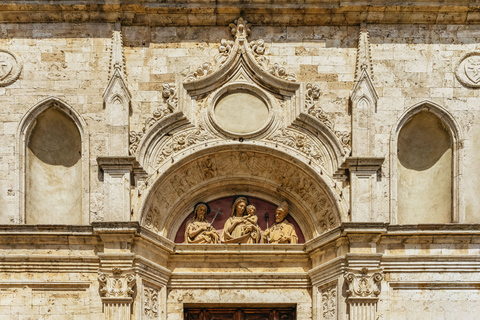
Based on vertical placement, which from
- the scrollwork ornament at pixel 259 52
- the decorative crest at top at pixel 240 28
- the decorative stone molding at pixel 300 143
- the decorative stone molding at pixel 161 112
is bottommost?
the decorative stone molding at pixel 300 143

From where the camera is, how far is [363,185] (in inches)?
773

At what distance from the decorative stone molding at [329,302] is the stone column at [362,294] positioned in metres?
0.45

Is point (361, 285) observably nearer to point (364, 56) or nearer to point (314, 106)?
point (314, 106)

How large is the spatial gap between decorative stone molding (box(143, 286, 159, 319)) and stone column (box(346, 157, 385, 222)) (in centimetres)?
369

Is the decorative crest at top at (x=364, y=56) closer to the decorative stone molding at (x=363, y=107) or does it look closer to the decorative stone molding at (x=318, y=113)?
the decorative stone molding at (x=363, y=107)

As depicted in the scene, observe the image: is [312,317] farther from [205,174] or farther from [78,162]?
[78,162]

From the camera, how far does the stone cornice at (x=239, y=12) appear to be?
66.6 feet

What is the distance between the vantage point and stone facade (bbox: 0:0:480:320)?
768 inches

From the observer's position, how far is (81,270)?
19562 millimetres

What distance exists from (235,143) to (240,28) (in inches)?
83.1

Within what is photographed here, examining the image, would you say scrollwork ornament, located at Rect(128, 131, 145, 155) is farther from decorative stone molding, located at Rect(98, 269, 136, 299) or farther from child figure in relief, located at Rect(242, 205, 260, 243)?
child figure in relief, located at Rect(242, 205, 260, 243)

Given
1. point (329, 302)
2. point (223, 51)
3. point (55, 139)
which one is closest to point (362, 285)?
point (329, 302)

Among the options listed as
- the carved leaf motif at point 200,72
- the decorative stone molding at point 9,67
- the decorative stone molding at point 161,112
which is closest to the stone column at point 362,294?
the decorative stone molding at point 161,112

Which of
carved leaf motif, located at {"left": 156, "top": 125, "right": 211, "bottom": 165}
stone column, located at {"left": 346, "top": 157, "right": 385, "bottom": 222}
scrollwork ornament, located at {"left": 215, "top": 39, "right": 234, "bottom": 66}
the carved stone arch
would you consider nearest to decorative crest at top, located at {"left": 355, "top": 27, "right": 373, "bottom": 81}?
stone column, located at {"left": 346, "top": 157, "right": 385, "bottom": 222}
